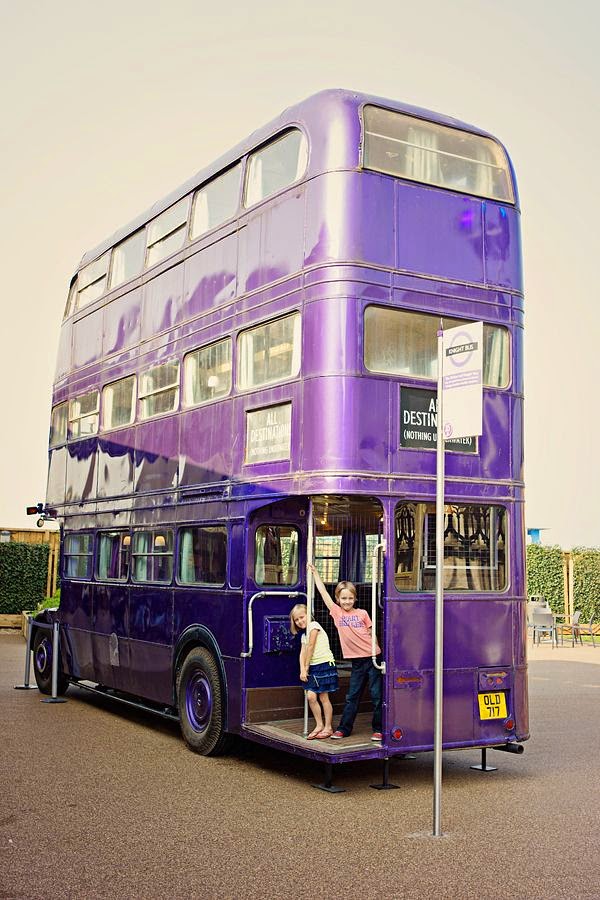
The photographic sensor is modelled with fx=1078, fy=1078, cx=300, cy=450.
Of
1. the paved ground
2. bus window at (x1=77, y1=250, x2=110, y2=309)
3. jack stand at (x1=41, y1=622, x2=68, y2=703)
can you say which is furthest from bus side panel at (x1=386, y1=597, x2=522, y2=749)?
bus window at (x1=77, y1=250, x2=110, y2=309)

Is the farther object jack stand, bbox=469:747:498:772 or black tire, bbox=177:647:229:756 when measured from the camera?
black tire, bbox=177:647:229:756

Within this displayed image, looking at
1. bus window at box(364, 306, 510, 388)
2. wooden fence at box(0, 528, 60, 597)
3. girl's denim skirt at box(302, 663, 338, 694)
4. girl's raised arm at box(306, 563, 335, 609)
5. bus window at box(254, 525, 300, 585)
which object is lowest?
girl's denim skirt at box(302, 663, 338, 694)

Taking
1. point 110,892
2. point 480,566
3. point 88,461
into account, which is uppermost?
point 88,461

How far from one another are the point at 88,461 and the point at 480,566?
21.9ft

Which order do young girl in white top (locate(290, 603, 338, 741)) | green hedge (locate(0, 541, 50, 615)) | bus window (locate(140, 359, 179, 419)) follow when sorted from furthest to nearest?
green hedge (locate(0, 541, 50, 615)) < bus window (locate(140, 359, 179, 419)) < young girl in white top (locate(290, 603, 338, 741))

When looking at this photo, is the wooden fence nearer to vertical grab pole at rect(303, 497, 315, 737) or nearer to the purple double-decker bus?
the purple double-decker bus

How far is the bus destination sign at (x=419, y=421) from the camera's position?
9195 millimetres

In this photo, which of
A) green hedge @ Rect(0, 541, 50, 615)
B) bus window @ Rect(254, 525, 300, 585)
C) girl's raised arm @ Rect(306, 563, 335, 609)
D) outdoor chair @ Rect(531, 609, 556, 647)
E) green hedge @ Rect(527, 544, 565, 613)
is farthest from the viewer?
green hedge @ Rect(527, 544, 565, 613)

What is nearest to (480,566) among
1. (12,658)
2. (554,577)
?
(12,658)

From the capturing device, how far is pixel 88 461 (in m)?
14.4

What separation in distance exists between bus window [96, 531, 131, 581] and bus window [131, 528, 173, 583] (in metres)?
0.33

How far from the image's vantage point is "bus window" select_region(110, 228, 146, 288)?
523 inches

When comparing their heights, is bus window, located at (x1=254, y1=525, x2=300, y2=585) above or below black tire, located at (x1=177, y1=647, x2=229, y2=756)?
above

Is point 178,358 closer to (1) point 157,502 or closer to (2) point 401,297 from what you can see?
(1) point 157,502
